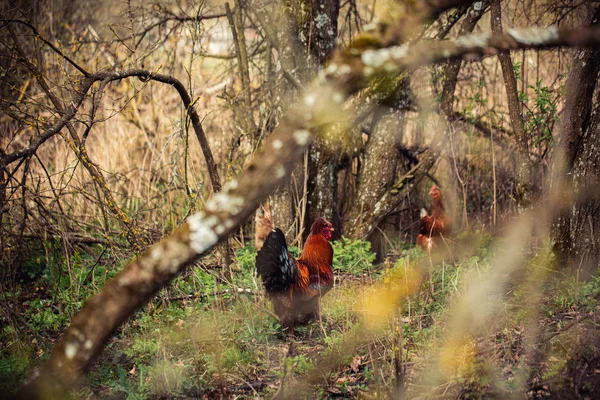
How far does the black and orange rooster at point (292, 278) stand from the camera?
470 centimetres

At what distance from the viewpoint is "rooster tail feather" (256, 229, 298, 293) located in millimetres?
4676

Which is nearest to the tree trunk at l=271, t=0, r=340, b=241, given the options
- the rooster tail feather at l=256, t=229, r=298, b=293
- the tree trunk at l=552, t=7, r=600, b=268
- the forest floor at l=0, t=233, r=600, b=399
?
the forest floor at l=0, t=233, r=600, b=399

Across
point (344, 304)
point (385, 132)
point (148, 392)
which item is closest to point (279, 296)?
point (344, 304)

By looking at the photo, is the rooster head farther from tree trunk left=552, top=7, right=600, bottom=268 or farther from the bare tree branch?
tree trunk left=552, top=7, right=600, bottom=268

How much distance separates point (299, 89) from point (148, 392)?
3.66 metres

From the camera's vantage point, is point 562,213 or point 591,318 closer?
point 591,318

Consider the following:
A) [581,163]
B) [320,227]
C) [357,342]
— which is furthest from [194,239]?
[581,163]

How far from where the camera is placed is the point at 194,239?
2.38m

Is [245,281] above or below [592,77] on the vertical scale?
below

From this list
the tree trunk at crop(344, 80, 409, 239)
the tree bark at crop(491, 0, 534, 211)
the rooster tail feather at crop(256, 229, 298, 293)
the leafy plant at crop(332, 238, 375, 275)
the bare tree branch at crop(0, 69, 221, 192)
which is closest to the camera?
the bare tree branch at crop(0, 69, 221, 192)

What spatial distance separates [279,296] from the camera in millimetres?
4809

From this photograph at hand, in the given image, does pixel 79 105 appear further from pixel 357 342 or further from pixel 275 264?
pixel 357 342

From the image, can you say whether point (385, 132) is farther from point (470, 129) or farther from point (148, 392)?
point (148, 392)

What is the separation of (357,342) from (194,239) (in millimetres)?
2110
